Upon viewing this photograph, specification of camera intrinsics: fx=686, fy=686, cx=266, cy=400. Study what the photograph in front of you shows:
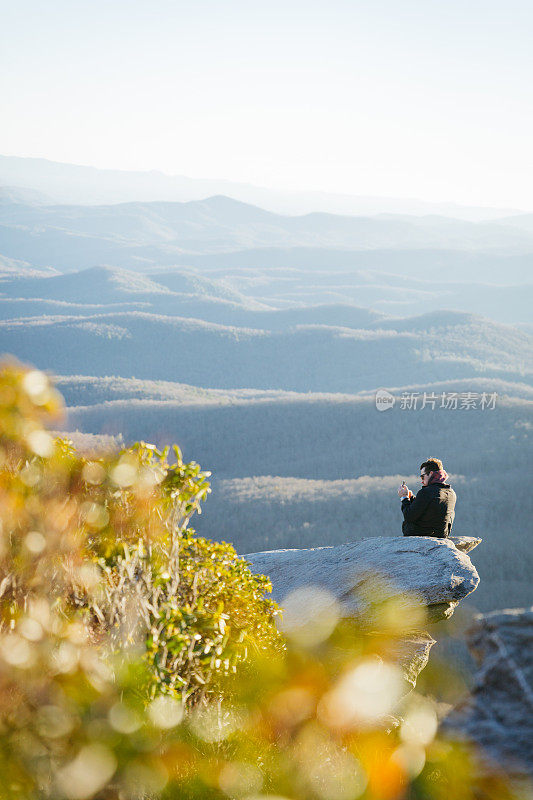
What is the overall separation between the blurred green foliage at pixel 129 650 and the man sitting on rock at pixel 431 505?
172 inches

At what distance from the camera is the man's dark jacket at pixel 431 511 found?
12727mm

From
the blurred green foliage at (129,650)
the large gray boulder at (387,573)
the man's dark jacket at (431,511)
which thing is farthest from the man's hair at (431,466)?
the blurred green foliage at (129,650)

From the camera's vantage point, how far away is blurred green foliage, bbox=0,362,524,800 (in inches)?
249

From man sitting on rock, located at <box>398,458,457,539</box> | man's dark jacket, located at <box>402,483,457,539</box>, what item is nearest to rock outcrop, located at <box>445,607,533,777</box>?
man sitting on rock, located at <box>398,458,457,539</box>

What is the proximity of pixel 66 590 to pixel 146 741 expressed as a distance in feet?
5.70

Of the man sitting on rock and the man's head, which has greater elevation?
the man's head

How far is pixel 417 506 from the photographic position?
12.9 meters

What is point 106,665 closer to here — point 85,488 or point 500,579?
point 85,488

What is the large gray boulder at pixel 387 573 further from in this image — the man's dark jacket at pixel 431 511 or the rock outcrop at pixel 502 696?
the rock outcrop at pixel 502 696

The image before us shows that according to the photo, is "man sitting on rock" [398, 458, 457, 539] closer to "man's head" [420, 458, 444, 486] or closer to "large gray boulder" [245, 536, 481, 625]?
"man's head" [420, 458, 444, 486]

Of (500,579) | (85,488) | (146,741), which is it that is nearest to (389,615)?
(146,741)

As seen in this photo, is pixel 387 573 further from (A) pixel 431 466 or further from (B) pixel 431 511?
(A) pixel 431 466

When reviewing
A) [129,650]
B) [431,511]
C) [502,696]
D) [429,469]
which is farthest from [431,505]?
[502,696]

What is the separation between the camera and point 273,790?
27.0 ft
